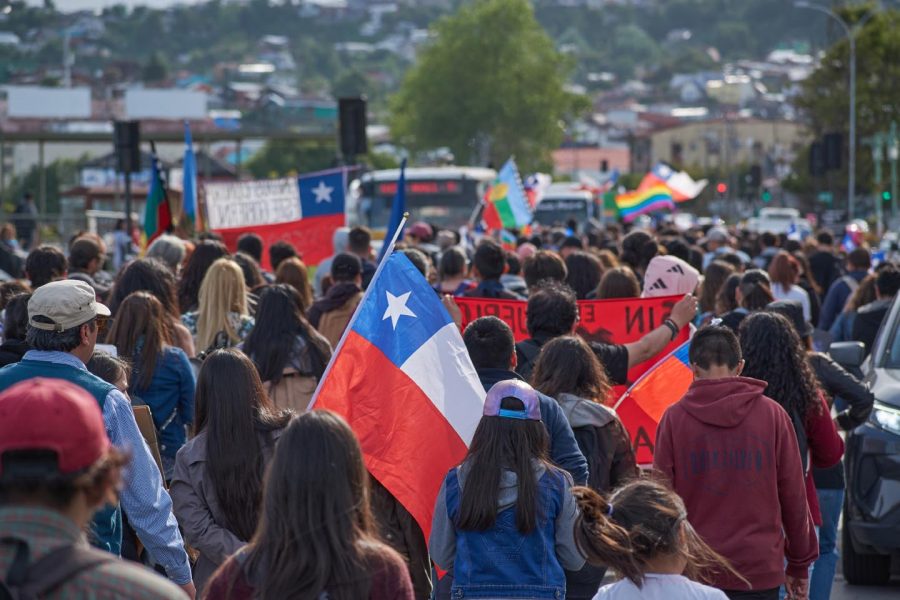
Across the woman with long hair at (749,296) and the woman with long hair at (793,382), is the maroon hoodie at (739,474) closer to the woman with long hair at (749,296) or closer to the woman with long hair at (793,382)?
the woman with long hair at (793,382)

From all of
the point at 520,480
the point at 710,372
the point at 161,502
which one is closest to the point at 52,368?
the point at 161,502

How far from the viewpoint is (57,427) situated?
286 cm

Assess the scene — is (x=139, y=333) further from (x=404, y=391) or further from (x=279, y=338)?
(x=404, y=391)

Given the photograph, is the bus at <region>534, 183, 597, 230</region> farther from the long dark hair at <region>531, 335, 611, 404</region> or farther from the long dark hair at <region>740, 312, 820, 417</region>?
the long dark hair at <region>531, 335, 611, 404</region>

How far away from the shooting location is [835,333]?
41.8 ft

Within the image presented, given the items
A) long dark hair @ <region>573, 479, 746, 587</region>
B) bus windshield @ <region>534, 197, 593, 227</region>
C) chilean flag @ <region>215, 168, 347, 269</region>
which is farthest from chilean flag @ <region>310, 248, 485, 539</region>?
bus windshield @ <region>534, 197, 593, 227</region>

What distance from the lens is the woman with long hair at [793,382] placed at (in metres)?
6.24

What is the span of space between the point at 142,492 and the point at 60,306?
665mm

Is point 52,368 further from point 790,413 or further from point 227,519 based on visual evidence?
point 790,413

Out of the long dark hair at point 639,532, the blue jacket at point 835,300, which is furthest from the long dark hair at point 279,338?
the blue jacket at point 835,300

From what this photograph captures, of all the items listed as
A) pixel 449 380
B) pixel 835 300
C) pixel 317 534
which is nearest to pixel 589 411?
pixel 449 380

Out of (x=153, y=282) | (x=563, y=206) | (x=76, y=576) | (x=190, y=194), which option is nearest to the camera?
(x=76, y=576)

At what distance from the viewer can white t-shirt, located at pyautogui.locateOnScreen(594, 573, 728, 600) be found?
13.5 feet

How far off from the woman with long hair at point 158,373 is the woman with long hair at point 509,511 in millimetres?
2370
